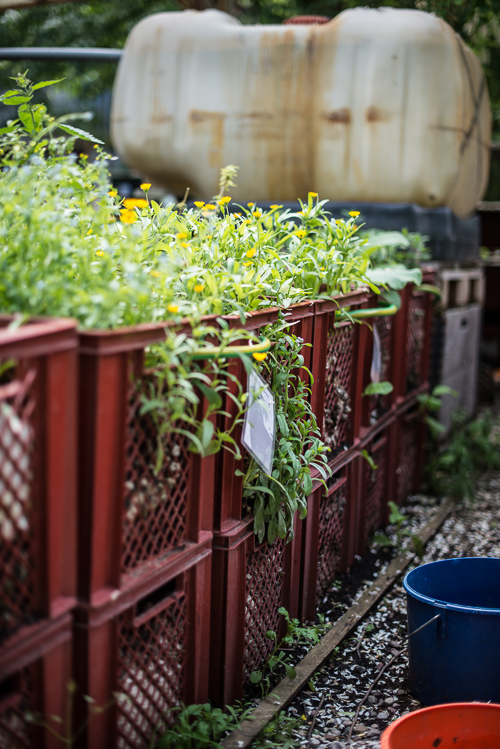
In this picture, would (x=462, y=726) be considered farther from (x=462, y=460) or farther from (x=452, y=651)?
(x=462, y=460)

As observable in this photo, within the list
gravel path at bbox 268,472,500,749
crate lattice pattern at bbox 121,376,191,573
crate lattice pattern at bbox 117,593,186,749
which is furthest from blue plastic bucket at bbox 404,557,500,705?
crate lattice pattern at bbox 121,376,191,573

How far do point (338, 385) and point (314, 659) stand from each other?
125 cm

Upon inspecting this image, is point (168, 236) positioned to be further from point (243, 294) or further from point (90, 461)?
point (90, 461)

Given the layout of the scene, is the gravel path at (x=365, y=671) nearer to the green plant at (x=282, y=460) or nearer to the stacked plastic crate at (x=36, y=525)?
the green plant at (x=282, y=460)

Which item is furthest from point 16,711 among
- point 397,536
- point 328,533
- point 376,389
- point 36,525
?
point 397,536

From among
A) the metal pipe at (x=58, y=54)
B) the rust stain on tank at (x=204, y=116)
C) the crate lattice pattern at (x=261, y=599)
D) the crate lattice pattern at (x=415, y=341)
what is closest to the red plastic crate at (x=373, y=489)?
the crate lattice pattern at (x=415, y=341)

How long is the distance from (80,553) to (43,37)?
35.6 feet

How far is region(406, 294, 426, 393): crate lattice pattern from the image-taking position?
16.6 feet

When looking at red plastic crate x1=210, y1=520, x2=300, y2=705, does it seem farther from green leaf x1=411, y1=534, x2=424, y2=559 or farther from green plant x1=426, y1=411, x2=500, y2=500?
green plant x1=426, y1=411, x2=500, y2=500

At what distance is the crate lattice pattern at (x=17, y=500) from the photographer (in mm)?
1465

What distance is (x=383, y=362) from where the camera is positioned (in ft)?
14.6

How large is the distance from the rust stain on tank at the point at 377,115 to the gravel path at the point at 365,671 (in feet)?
10.6

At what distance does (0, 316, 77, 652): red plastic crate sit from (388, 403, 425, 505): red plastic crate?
131 inches

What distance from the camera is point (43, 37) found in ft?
35.3
